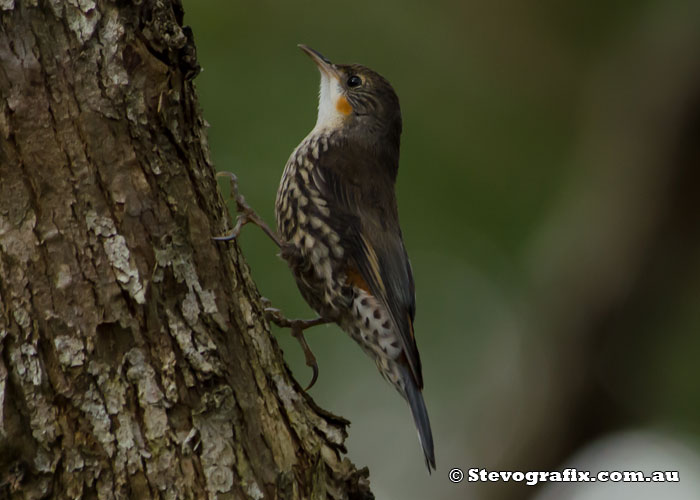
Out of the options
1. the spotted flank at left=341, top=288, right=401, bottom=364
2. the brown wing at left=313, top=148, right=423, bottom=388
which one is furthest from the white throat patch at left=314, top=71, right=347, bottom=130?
the spotted flank at left=341, top=288, right=401, bottom=364

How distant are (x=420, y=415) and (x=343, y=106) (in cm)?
170

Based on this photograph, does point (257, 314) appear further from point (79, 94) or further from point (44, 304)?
point (79, 94)

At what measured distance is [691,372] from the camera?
4777 mm

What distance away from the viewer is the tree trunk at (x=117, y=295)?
193 centimetres

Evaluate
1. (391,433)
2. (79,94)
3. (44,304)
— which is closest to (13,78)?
(79,94)

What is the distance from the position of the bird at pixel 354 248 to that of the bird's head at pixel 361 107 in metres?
0.05

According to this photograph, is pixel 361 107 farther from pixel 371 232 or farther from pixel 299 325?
pixel 299 325

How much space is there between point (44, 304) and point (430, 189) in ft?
12.5

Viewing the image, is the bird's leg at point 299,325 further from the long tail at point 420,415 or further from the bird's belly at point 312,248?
the long tail at point 420,415

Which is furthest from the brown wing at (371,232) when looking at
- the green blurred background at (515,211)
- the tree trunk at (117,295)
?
the tree trunk at (117,295)

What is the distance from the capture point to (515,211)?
5547 millimetres

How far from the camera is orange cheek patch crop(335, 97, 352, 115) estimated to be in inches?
169

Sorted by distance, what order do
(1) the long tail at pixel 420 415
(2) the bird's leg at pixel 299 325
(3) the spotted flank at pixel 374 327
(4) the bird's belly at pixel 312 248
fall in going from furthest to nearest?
(4) the bird's belly at pixel 312 248 → (3) the spotted flank at pixel 374 327 → (2) the bird's leg at pixel 299 325 → (1) the long tail at pixel 420 415

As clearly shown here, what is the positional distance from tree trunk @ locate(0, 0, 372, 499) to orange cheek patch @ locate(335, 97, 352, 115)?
2128 millimetres
